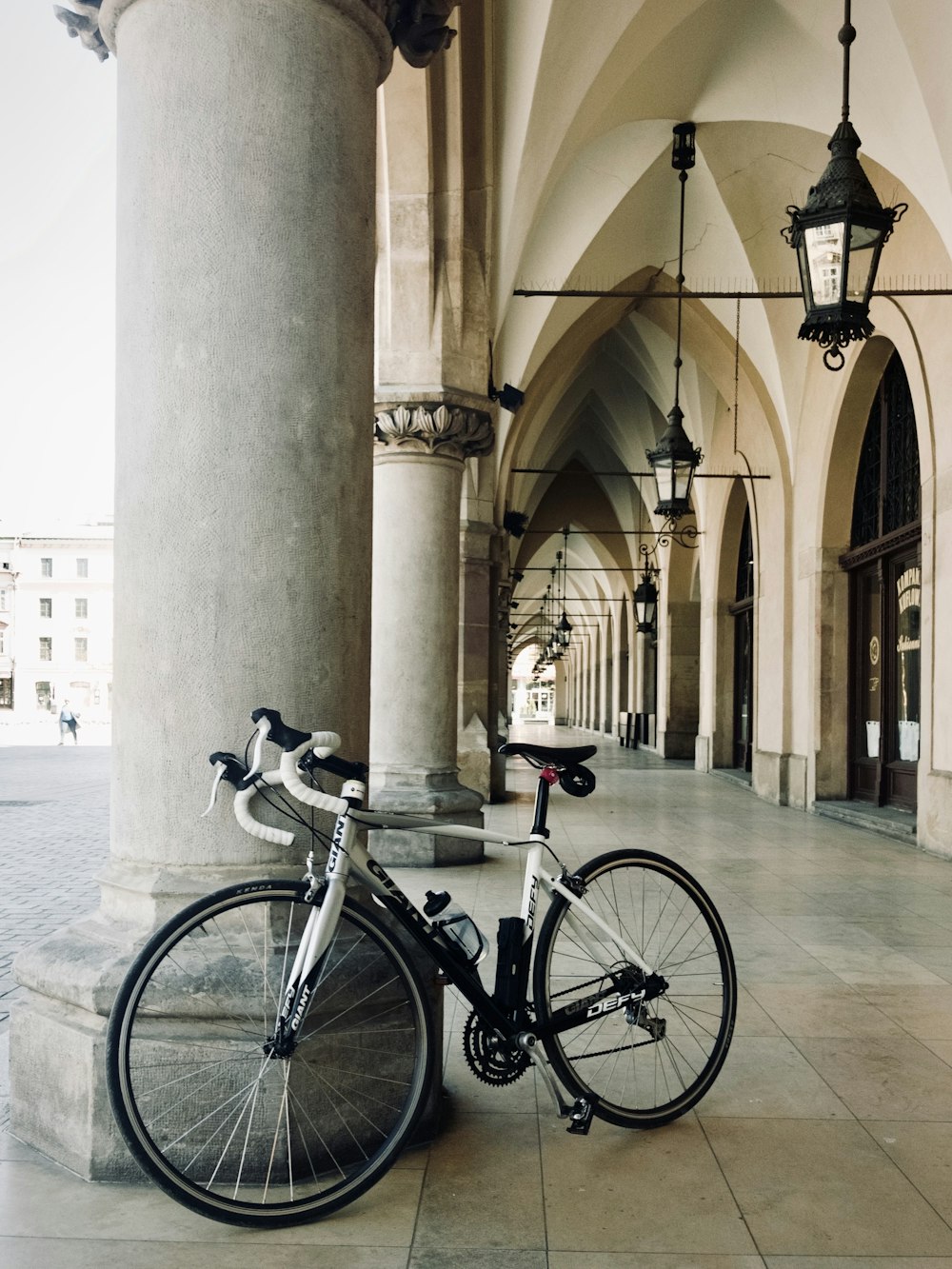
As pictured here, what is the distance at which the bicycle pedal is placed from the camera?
3186 millimetres

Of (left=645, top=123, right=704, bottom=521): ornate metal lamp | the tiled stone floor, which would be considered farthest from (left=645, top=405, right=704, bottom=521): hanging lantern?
the tiled stone floor

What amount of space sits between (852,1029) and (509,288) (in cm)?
978

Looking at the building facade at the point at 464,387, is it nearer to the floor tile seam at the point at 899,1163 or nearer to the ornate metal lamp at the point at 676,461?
the ornate metal lamp at the point at 676,461

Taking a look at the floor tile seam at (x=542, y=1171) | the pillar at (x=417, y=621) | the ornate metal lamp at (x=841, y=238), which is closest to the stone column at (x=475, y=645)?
the pillar at (x=417, y=621)

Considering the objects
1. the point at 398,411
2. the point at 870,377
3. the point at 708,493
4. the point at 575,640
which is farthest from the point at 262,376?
the point at 575,640

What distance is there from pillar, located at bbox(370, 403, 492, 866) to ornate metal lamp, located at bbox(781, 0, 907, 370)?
3.63 metres

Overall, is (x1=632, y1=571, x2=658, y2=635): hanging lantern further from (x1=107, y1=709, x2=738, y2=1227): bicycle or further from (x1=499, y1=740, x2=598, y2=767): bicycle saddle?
(x1=107, y1=709, x2=738, y2=1227): bicycle

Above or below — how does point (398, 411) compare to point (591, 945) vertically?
above

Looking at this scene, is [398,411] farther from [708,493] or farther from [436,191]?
[708,493]

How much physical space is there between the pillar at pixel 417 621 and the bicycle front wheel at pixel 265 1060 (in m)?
5.87

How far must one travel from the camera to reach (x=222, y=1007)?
9.71 feet

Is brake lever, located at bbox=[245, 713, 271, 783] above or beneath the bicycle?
above

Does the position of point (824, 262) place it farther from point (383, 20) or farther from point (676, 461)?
point (676, 461)

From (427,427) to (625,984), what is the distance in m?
6.57
